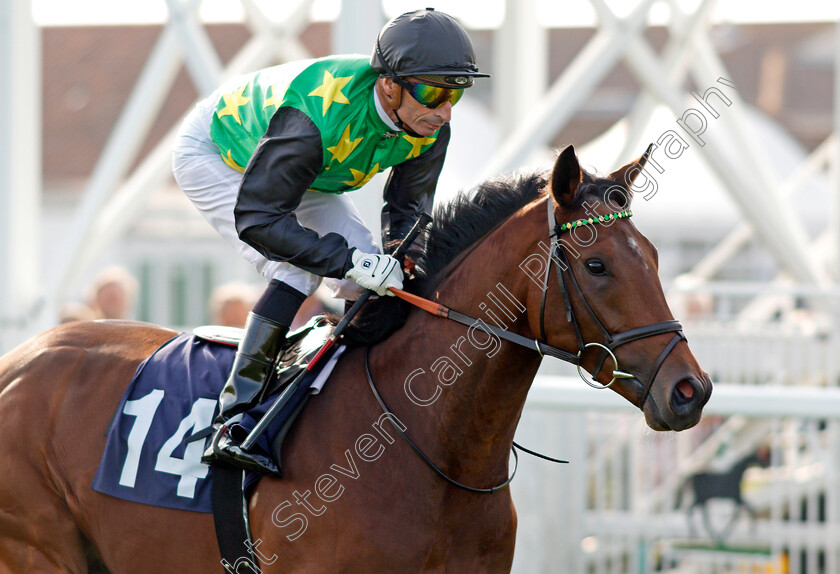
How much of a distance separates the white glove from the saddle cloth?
0.82 feet

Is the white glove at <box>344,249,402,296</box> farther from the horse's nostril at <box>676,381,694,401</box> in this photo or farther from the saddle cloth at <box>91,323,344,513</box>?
the horse's nostril at <box>676,381,694,401</box>

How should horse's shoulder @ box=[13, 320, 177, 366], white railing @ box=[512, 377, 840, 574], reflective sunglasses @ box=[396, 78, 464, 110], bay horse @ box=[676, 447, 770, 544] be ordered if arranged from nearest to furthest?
1. reflective sunglasses @ box=[396, 78, 464, 110]
2. horse's shoulder @ box=[13, 320, 177, 366]
3. white railing @ box=[512, 377, 840, 574]
4. bay horse @ box=[676, 447, 770, 544]

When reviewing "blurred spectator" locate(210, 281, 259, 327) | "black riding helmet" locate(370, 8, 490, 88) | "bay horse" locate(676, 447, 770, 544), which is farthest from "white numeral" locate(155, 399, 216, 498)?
"blurred spectator" locate(210, 281, 259, 327)

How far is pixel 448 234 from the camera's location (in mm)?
2648

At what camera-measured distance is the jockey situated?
2523 mm

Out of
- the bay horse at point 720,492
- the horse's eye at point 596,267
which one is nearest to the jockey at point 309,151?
the horse's eye at point 596,267

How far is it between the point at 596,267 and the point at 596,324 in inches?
5.2

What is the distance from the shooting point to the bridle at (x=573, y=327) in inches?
88.3

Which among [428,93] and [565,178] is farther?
[428,93]

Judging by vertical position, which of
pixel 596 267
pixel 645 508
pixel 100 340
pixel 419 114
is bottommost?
pixel 645 508

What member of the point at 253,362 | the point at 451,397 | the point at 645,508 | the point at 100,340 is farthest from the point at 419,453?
the point at 645,508

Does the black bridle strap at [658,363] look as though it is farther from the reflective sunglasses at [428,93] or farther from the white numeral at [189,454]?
the white numeral at [189,454]

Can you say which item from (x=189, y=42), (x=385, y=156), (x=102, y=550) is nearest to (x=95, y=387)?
(x=102, y=550)

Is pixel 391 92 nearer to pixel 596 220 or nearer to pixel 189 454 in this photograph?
pixel 596 220
